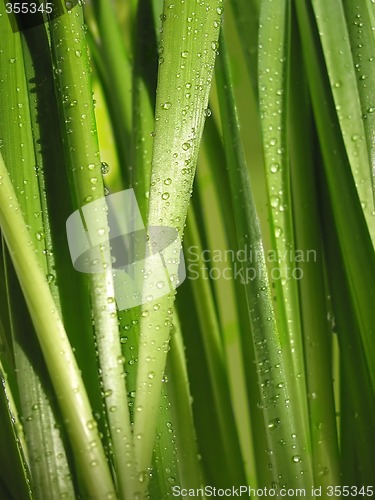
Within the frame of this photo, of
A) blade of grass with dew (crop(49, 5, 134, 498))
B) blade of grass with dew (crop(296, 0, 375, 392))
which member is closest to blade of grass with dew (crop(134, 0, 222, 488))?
blade of grass with dew (crop(49, 5, 134, 498))

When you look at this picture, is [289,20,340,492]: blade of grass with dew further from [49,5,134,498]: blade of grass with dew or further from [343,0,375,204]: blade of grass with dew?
[49,5,134,498]: blade of grass with dew

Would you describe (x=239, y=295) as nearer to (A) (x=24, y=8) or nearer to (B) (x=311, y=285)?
(B) (x=311, y=285)

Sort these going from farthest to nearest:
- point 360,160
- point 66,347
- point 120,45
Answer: point 120,45 → point 360,160 → point 66,347

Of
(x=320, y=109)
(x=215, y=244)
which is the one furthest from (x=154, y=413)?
(x=320, y=109)

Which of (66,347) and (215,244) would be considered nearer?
(66,347)

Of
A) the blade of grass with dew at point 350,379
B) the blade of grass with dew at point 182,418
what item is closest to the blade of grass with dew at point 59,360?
the blade of grass with dew at point 182,418

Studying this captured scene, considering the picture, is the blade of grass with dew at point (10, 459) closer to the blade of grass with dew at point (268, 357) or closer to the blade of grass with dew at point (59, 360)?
the blade of grass with dew at point (59, 360)

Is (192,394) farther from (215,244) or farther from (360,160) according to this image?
(360,160)

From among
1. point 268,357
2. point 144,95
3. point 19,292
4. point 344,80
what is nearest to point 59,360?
point 19,292
